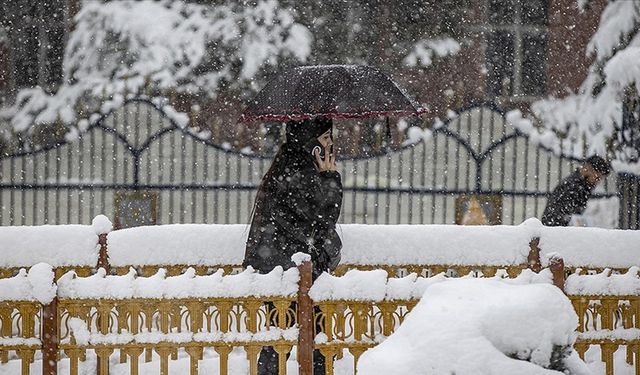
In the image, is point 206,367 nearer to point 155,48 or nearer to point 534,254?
point 534,254

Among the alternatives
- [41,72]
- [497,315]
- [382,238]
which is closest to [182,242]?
[382,238]

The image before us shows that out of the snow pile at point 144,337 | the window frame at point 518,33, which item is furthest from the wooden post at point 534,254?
the window frame at point 518,33

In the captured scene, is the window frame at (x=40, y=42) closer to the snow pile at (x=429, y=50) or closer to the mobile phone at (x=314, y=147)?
the snow pile at (x=429, y=50)

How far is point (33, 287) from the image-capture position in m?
5.01

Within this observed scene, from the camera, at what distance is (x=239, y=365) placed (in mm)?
6664

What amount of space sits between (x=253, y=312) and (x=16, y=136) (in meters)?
11.5

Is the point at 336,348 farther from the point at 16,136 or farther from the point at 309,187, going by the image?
the point at 16,136

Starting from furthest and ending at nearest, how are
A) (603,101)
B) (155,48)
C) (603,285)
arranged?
(155,48) < (603,101) < (603,285)

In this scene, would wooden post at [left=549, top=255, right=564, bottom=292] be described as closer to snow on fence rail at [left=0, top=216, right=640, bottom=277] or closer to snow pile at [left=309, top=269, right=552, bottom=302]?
snow pile at [left=309, top=269, right=552, bottom=302]

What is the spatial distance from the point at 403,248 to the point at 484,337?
4011 millimetres

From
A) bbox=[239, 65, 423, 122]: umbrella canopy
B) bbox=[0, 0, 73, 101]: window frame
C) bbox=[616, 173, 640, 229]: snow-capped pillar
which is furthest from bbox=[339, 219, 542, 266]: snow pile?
bbox=[0, 0, 73, 101]: window frame

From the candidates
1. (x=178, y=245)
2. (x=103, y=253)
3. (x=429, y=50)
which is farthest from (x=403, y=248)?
(x=429, y=50)

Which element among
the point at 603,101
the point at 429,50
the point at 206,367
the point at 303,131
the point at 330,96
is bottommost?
the point at 206,367

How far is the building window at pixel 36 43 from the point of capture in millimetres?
16281
